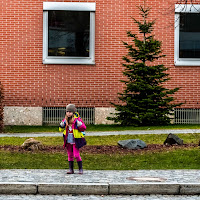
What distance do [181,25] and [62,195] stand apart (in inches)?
574

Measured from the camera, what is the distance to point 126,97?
19.8 metres

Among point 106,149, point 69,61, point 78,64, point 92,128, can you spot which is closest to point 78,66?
point 78,64

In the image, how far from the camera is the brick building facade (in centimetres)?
2152

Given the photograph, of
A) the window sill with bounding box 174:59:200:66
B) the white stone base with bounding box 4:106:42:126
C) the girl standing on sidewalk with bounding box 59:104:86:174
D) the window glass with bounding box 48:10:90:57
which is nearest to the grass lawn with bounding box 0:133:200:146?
the girl standing on sidewalk with bounding box 59:104:86:174

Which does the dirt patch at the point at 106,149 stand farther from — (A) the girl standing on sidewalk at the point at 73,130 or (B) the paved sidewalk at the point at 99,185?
(B) the paved sidewalk at the point at 99,185

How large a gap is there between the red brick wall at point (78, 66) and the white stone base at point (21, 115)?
229 mm

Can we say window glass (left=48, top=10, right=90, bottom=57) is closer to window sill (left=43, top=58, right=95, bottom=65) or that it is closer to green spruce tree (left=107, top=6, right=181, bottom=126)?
window sill (left=43, top=58, right=95, bottom=65)

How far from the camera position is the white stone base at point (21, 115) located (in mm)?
21359

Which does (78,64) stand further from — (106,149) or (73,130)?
(73,130)

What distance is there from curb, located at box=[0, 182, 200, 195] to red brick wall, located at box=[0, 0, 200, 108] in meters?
12.9

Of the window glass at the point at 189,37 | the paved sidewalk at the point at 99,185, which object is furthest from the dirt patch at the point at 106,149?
the window glass at the point at 189,37

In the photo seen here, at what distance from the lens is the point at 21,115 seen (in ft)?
70.2

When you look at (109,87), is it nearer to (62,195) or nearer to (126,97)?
(126,97)

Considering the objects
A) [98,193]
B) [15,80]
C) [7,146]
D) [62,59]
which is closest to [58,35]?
[62,59]
